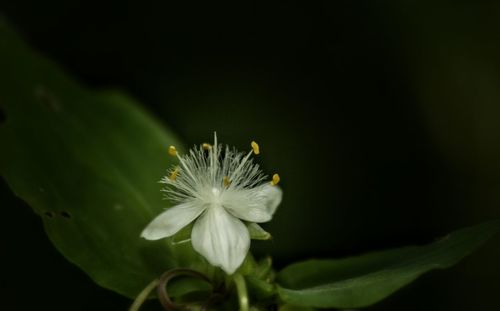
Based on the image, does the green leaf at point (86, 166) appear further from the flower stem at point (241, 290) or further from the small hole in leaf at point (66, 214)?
the flower stem at point (241, 290)

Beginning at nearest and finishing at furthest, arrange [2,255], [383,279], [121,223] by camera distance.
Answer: [383,279] < [121,223] < [2,255]

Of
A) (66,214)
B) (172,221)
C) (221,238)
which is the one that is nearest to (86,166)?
(66,214)

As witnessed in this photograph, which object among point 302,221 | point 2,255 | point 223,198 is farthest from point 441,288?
point 2,255

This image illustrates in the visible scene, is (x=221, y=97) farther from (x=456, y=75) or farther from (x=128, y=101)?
(x=456, y=75)

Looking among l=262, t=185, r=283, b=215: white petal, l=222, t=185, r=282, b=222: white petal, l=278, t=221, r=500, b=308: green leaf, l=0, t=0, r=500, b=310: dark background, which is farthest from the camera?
l=0, t=0, r=500, b=310: dark background

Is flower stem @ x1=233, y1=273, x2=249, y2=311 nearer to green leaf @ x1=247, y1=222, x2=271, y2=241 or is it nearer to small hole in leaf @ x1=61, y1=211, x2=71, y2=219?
green leaf @ x1=247, y1=222, x2=271, y2=241

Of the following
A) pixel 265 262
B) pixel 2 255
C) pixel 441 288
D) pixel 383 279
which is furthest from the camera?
pixel 441 288

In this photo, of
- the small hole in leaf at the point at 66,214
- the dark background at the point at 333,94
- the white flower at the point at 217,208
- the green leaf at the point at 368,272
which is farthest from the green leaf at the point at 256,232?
the dark background at the point at 333,94

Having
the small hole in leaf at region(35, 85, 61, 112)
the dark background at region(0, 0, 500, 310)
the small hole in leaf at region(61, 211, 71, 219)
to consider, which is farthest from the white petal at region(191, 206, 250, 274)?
the dark background at region(0, 0, 500, 310)
